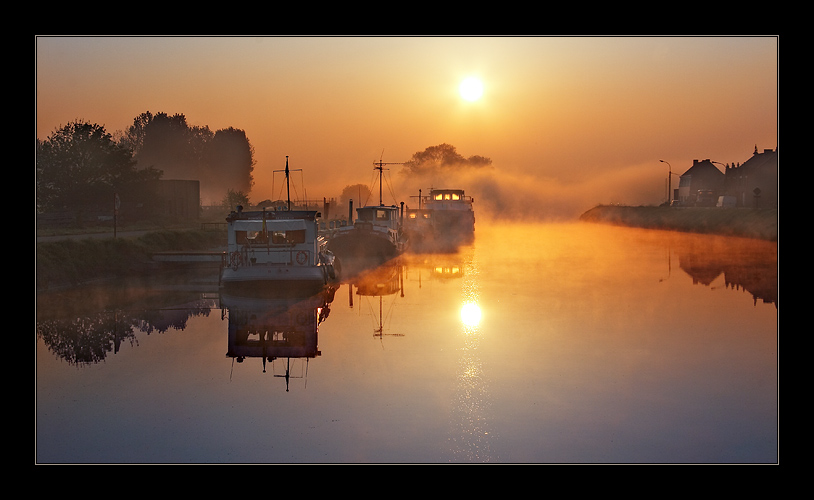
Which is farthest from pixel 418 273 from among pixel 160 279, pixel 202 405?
pixel 202 405

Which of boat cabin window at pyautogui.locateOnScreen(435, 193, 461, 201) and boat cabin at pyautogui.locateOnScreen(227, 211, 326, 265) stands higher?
boat cabin window at pyautogui.locateOnScreen(435, 193, 461, 201)

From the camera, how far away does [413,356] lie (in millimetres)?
19375

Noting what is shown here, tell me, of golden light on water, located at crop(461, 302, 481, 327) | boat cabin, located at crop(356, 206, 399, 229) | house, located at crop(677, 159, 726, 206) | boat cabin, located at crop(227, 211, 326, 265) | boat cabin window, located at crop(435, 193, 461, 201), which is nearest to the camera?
golden light on water, located at crop(461, 302, 481, 327)

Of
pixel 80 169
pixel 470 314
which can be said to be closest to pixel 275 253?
pixel 470 314

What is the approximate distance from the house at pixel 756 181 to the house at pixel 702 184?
30.5 feet

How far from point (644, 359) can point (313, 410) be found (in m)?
8.97

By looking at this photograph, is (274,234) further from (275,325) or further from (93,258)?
(93,258)

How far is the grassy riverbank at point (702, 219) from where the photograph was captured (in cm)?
7231

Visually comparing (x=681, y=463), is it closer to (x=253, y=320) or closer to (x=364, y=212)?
(x=253, y=320)

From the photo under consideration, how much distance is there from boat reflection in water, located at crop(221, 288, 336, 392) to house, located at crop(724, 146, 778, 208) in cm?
7126

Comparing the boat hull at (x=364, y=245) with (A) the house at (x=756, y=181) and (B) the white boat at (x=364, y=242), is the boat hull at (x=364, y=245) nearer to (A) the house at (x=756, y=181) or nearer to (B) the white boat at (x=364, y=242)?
(B) the white boat at (x=364, y=242)

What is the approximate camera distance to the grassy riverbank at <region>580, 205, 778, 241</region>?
72312 millimetres

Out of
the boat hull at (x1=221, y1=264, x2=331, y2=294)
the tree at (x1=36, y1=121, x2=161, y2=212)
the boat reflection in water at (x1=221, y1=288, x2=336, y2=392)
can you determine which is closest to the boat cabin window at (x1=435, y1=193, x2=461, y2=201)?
the tree at (x1=36, y1=121, x2=161, y2=212)

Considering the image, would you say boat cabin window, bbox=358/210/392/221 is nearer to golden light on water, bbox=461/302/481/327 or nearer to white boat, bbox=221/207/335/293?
white boat, bbox=221/207/335/293
